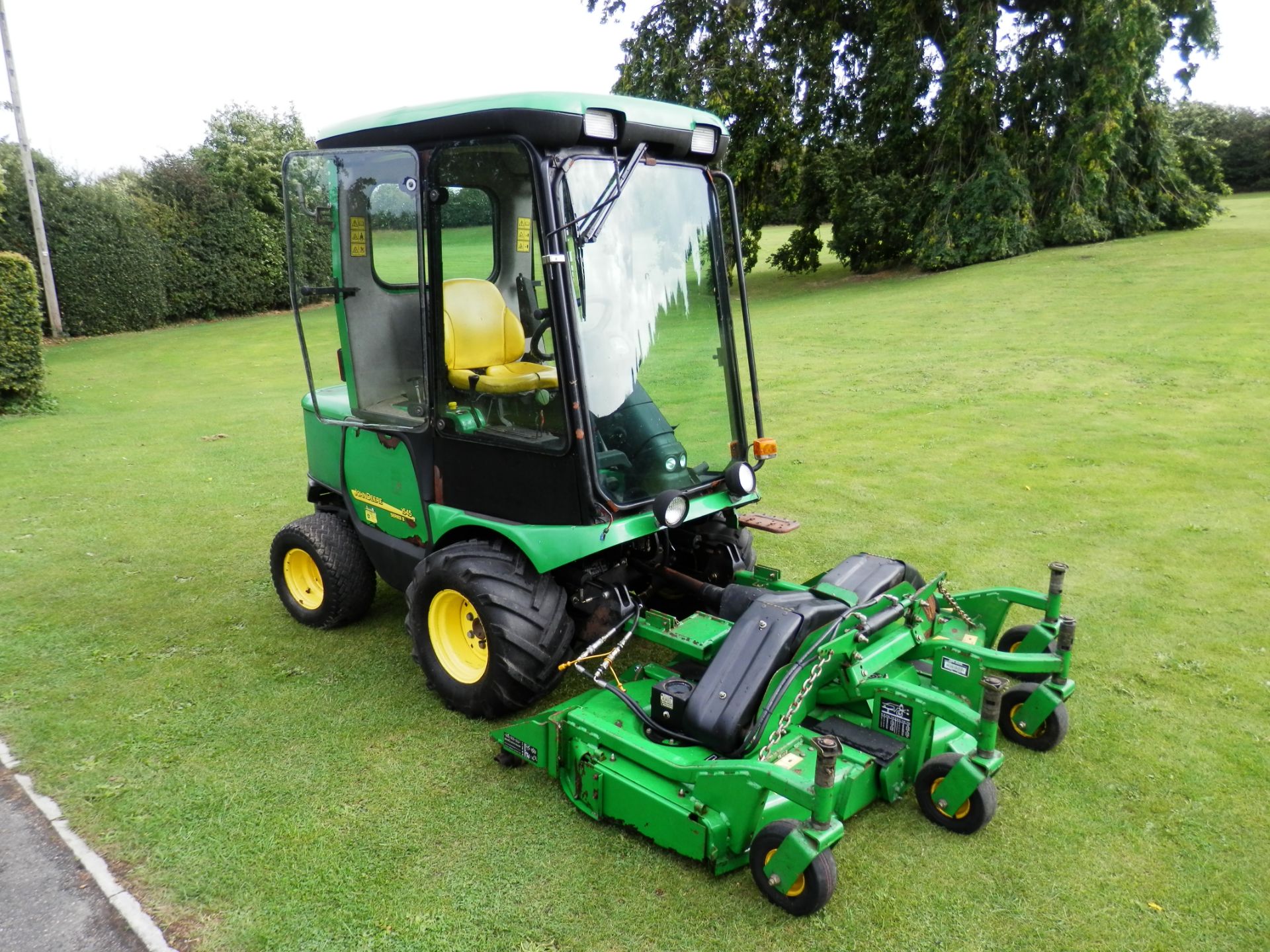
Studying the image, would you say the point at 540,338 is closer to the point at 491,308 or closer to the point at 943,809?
the point at 491,308

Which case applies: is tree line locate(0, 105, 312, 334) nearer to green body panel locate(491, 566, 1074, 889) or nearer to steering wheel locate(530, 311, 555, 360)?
steering wheel locate(530, 311, 555, 360)

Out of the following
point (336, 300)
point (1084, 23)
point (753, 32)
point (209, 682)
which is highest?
point (753, 32)

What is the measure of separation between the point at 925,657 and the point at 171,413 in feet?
37.0

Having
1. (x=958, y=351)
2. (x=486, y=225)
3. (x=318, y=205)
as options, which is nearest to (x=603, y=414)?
(x=486, y=225)

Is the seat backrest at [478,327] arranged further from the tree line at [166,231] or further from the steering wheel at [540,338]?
the tree line at [166,231]

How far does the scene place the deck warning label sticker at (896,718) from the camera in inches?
128

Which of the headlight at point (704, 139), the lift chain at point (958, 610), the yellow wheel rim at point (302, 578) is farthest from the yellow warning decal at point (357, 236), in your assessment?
the lift chain at point (958, 610)

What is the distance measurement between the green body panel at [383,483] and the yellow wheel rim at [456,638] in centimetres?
45

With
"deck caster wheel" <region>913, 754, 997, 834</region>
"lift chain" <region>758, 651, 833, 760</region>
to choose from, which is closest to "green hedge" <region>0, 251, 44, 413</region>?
"lift chain" <region>758, 651, 833, 760</region>

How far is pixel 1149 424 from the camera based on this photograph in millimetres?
8734

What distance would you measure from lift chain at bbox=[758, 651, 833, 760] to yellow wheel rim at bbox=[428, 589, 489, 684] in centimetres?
140

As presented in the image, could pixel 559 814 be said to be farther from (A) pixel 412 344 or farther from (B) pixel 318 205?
(B) pixel 318 205

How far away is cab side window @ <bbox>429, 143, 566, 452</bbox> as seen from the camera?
3758 mm

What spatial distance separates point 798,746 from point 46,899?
2.62 meters
